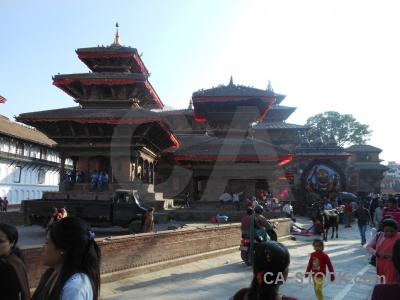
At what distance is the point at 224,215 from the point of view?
1828 centimetres

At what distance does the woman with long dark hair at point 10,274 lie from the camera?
2994mm

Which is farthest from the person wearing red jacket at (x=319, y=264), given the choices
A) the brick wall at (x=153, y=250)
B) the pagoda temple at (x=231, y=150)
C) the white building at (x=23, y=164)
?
the white building at (x=23, y=164)

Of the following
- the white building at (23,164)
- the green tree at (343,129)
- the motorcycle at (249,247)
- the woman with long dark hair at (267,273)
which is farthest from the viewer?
the green tree at (343,129)

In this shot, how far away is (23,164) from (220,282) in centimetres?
3471

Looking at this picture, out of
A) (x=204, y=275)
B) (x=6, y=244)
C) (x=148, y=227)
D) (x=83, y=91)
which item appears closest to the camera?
(x=6, y=244)

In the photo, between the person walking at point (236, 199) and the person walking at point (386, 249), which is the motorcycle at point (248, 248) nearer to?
the person walking at point (386, 249)

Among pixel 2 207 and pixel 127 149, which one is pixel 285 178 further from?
pixel 2 207

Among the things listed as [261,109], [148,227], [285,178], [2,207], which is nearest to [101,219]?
[148,227]

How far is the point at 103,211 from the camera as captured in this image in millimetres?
13789

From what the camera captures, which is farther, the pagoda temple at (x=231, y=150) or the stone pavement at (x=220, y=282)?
the pagoda temple at (x=231, y=150)

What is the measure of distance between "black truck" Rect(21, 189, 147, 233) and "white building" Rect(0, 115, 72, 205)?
18915 millimetres

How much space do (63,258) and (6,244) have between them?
1332 millimetres

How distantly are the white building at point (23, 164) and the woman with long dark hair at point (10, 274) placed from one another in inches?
1196

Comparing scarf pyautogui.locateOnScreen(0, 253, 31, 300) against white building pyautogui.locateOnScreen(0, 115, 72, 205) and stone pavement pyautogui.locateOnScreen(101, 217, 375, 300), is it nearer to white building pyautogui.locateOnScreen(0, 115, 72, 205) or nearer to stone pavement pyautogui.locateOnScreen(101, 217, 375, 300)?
stone pavement pyautogui.locateOnScreen(101, 217, 375, 300)
